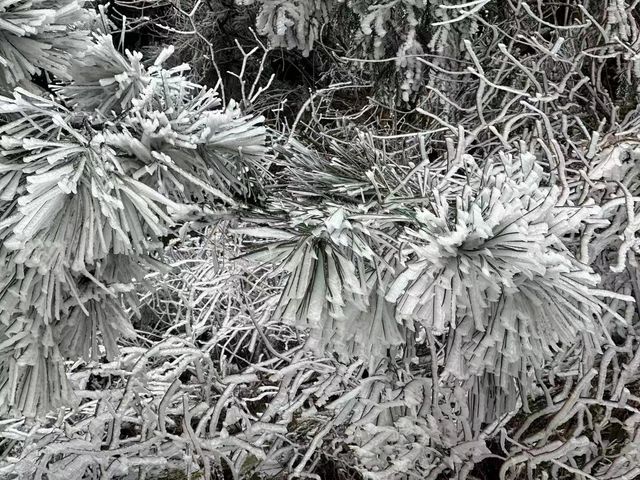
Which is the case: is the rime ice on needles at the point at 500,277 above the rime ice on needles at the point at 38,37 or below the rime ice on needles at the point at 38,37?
below

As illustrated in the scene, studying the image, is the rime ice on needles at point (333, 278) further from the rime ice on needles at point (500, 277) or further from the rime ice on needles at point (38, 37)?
the rime ice on needles at point (38, 37)

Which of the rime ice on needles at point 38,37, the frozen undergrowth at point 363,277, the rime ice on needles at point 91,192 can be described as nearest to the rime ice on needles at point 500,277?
the frozen undergrowth at point 363,277

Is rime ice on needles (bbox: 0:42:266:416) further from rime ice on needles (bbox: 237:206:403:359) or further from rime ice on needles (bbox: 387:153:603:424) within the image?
rime ice on needles (bbox: 387:153:603:424)

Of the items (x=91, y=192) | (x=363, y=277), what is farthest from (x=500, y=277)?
(x=91, y=192)

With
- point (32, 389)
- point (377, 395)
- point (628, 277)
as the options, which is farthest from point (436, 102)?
point (32, 389)

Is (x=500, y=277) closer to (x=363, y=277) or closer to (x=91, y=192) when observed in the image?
(x=363, y=277)

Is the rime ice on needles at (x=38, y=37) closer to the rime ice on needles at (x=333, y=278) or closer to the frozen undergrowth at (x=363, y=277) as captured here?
the frozen undergrowth at (x=363, y=277)

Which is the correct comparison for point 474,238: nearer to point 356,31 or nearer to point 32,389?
point 32,389

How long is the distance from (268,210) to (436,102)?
641 millimetres

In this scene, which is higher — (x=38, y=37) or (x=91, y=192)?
(x=38, y=37)

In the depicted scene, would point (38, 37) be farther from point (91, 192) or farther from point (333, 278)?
point (333, 278)

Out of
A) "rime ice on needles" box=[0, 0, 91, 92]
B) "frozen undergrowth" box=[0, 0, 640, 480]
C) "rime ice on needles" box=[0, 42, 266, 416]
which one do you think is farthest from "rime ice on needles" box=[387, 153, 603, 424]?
"rime ice on needles" box=[0, 0, 91, 92]

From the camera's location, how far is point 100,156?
464mm

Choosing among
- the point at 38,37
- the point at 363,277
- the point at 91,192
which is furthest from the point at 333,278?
the point at 38,37
